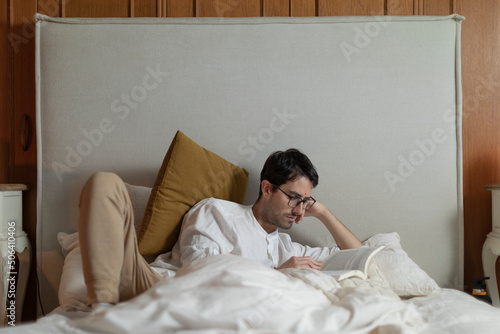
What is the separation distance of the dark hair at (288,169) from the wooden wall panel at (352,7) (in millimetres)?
915

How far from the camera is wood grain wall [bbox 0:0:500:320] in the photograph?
253cm

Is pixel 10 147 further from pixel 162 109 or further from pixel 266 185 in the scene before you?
pixel 266 185

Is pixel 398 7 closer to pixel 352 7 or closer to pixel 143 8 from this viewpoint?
pixel 352 7

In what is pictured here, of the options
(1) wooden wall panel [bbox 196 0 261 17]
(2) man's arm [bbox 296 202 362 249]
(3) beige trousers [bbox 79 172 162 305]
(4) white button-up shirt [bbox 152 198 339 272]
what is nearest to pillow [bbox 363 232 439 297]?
(2) man's arm [bbox 296 202 362 249]

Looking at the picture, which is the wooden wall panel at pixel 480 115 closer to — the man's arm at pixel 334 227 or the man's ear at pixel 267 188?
the man's arm at pixel 334 227

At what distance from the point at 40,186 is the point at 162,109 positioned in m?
0.71

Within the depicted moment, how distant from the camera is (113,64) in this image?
2.36 meters

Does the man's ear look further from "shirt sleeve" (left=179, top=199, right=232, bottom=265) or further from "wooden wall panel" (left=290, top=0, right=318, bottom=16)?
"wooden wall panel" (left=290, top=0, right=318, bottom=16)

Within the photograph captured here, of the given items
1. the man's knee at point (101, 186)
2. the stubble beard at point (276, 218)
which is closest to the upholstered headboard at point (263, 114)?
the stubble beard at point (276, 218)

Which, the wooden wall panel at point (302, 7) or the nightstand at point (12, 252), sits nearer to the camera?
the nightstand at point (12, 252)

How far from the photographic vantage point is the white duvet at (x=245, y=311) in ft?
3.69

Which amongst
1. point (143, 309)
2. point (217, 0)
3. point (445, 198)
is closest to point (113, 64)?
point (217, 0)

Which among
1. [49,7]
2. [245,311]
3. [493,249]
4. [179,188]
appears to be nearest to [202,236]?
[179,188]

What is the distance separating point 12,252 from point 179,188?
863 mm
